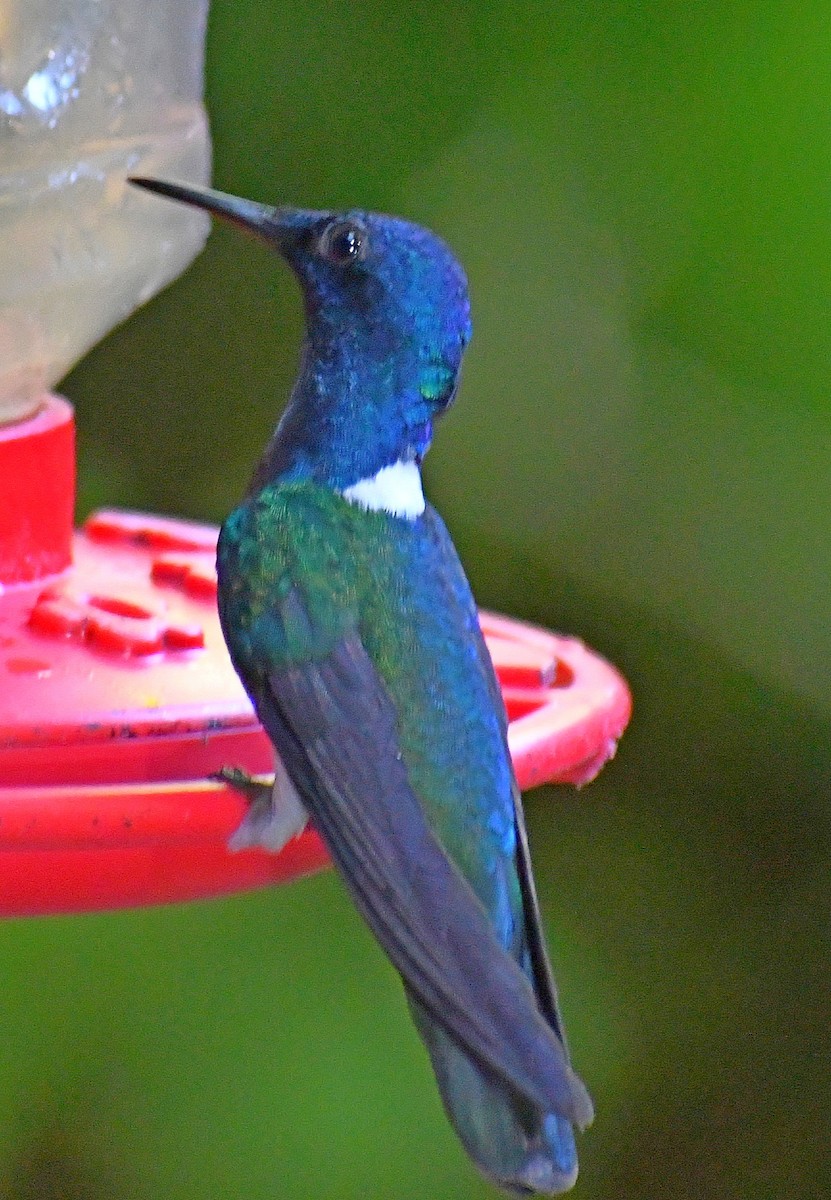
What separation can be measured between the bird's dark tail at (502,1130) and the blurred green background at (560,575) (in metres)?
1.22

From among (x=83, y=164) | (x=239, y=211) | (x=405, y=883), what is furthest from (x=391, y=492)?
(x=83, y=164)

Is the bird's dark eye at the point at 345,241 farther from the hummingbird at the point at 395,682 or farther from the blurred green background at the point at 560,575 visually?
the blurred green background at the point at 560,575

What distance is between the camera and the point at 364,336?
140 centimetres

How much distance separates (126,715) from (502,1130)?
40cm

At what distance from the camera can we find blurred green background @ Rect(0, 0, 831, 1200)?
2.27 m

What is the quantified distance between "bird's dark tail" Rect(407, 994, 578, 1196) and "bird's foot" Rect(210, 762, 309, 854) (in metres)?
0.15

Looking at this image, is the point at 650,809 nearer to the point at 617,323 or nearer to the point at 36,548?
the point at 617,323

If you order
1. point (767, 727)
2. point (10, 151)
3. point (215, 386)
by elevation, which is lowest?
point (767, 727)

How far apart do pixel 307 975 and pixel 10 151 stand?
137 centimetres

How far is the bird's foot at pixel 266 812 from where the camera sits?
3.83ft

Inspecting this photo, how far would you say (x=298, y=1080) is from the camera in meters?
2.47

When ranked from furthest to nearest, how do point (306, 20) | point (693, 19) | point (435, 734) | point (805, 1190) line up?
point (805, 1190)
point (306, 20)
point (693, 19)
point (435, 734)

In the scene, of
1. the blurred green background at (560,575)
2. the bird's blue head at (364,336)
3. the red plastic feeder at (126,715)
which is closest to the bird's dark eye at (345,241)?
the bird's blue head at (364,336)

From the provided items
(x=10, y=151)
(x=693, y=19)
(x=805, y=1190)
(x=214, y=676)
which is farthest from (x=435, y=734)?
(x=805, y=1190)
